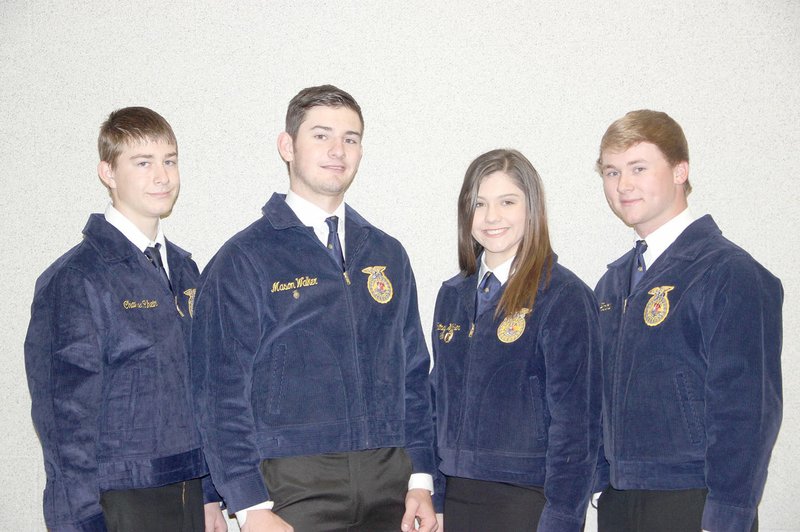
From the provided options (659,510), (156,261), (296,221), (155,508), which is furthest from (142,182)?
(659,510)

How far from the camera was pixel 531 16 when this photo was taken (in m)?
3.04

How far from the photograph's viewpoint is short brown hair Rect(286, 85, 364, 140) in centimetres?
239

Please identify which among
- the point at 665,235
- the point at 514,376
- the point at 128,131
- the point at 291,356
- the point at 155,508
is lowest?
the point at 155,508

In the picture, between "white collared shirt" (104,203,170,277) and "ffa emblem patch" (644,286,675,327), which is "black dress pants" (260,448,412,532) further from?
"ffa emblem patch" (644,286,675,327)

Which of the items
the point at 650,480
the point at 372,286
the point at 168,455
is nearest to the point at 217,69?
the point at 372,286

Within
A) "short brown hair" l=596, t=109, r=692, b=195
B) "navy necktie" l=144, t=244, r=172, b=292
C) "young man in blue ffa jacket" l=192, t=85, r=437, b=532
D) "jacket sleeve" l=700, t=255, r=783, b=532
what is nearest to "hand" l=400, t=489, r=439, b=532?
"young man in blue ffa jacket" l=192, t=85, r=437, b=532

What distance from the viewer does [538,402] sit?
7.12 ft

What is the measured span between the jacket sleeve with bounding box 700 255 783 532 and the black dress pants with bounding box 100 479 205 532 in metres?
1.56

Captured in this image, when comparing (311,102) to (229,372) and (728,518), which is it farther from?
(728,518)

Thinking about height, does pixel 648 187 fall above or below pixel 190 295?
above

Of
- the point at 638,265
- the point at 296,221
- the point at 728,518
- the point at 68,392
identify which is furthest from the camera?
the point at 638,265

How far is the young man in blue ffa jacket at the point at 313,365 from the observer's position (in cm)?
209

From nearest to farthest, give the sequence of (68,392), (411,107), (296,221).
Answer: (68,392) → (296,221) → (411,107)

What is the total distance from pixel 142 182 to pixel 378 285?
0.86 metres
